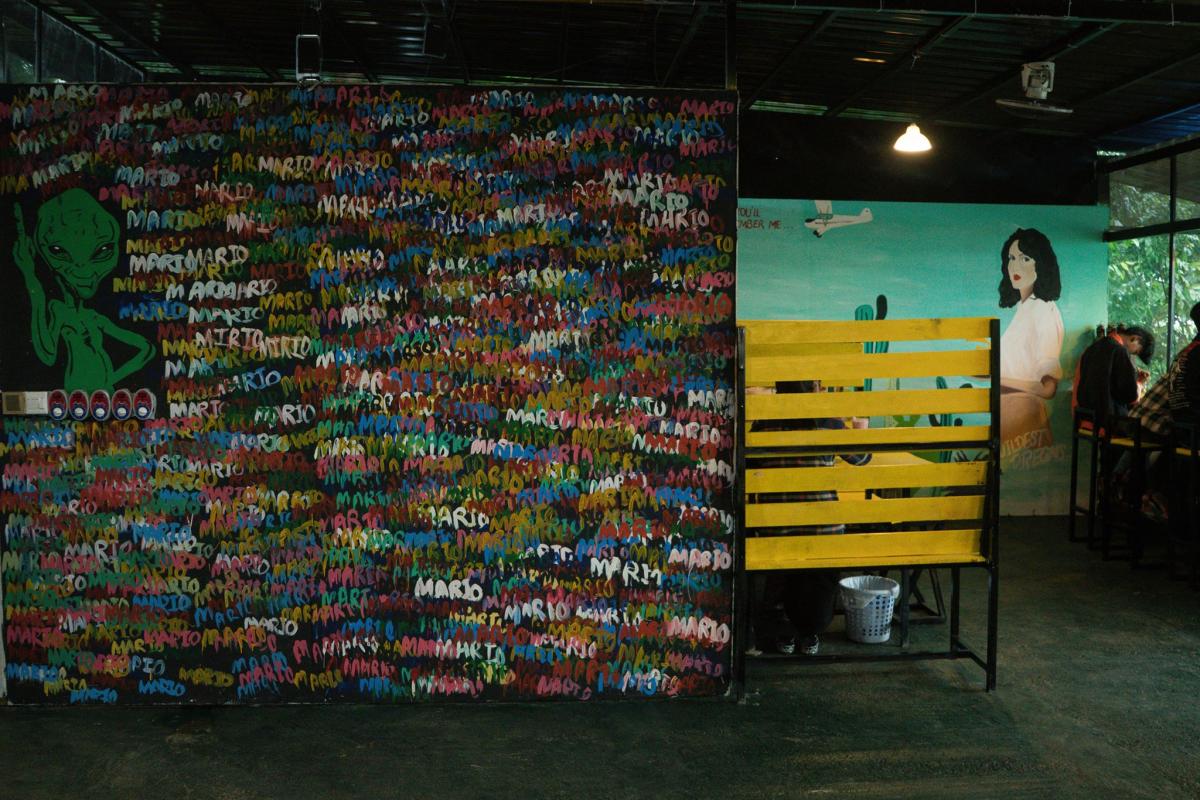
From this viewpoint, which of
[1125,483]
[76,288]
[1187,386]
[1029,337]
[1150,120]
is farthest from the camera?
[1029,337]

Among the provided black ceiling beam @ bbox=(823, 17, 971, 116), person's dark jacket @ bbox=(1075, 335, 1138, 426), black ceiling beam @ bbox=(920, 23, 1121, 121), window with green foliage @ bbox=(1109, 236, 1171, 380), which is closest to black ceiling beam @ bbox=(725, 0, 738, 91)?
black ceiling beam @ bbox=(823, 17, 971, 116)

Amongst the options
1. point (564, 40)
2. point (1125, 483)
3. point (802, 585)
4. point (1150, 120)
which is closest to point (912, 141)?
point (1150, 120)

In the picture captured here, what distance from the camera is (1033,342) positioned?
28.4 feet

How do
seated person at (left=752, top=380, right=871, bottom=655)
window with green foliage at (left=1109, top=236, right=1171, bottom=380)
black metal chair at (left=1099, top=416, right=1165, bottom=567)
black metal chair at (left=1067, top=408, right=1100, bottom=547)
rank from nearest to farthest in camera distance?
seated person at (left=752, top=380, right=871, bottom=655)
black metal chair at (left=1099, top=416, right=1165, bottom=567)
black metal chair at (left=1067, top=408, right=1100, bottom=547)
window with green foliage at (left=1109, top=236, right=1171, bottom=380)

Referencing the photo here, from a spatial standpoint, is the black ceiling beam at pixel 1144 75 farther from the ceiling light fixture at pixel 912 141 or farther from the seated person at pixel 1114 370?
the seated person at pixel 1114 370

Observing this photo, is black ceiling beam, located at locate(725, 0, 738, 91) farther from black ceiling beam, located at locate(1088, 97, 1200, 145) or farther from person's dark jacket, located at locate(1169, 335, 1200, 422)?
black ceiling beam, located at locate(1088, 97, 1200, 145)

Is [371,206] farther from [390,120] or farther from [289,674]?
[289,674]

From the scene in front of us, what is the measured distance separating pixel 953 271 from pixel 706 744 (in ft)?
20.1

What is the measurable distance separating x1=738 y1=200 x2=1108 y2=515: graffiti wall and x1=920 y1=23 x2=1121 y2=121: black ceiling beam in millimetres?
936

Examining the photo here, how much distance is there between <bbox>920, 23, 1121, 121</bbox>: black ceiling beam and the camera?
5914 mm

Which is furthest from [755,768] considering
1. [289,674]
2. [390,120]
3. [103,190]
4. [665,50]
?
[665,50]

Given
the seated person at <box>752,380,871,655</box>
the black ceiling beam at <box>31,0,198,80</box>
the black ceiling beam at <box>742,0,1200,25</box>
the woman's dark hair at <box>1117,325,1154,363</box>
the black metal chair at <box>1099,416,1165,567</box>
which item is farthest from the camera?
the woman's dark hair at <box>1117,325,1154,363</box>

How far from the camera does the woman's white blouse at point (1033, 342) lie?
865 centimetres

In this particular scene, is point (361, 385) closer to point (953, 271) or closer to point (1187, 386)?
point (1187, 386)
